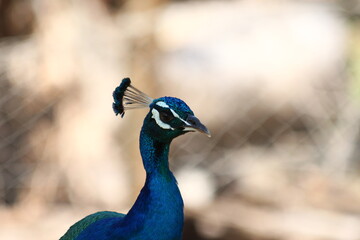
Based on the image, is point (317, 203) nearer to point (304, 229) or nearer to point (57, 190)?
point (304, 229)

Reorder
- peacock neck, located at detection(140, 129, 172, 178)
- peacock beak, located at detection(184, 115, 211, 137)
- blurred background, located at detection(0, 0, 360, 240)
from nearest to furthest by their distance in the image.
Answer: peacock beak, located at detection(184, 115, 211, 137)
peacock neck, located at detection(140, 129, 172, 178)
blurred background, located at detection(0, 0, 360, 240)

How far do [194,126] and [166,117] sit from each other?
2.7 inches

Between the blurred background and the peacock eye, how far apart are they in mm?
1781

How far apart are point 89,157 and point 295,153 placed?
4.04 ft

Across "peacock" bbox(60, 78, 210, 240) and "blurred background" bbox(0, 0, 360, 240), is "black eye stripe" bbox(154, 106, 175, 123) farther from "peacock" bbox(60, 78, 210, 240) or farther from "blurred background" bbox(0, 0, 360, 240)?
"blurred background" bbox(0, 0, 360, 240)

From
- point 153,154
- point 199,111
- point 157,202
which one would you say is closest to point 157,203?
point 157,202

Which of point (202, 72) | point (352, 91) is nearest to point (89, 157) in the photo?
point (202, 72)

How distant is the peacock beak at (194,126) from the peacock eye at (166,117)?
0.11 feet

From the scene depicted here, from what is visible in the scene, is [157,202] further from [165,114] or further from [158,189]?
[165,114]

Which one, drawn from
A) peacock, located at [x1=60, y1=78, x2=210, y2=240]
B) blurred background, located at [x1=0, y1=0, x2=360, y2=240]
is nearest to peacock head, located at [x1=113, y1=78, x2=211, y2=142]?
peacock, located at [x1=60, y1=78, x2=210, y2=240]

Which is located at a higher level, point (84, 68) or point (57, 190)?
point (84, 68)

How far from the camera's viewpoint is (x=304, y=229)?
3.29 metres

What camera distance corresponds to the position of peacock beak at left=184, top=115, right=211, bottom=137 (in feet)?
4.64

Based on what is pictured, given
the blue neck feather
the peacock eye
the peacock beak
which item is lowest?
the blue neck feather
